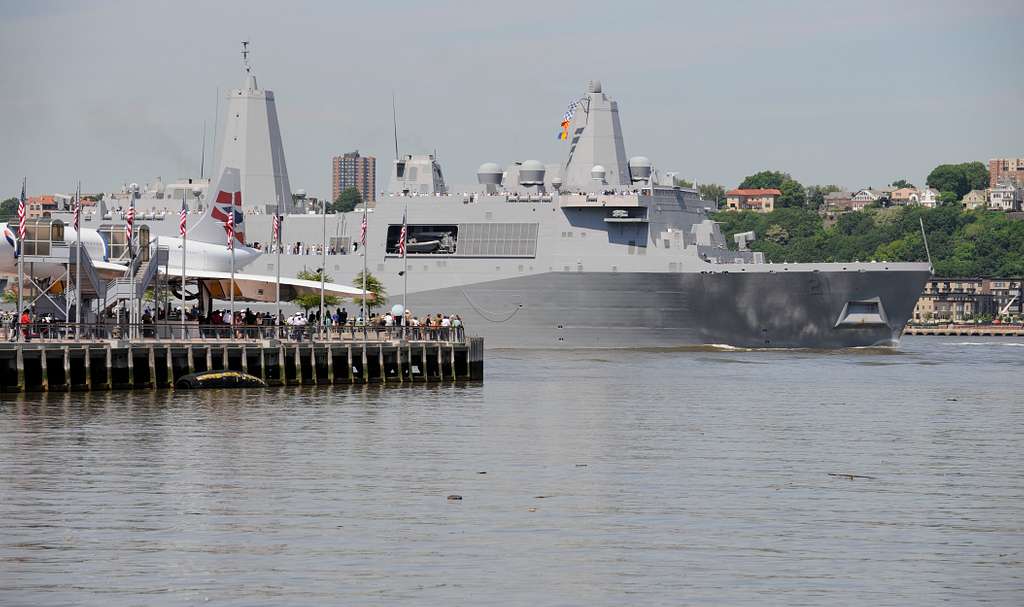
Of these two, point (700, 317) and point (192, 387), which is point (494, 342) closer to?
point (700, 317)

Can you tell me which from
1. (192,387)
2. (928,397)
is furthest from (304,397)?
(928,397)

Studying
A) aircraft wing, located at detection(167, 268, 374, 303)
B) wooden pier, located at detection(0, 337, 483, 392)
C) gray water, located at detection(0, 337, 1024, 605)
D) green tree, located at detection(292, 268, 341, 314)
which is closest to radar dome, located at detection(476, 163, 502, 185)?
green tree, located at detection(292, 268, 341, 314)

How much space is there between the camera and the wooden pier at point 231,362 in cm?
4488

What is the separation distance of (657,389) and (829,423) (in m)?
12.5

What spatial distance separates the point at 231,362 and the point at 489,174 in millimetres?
37221

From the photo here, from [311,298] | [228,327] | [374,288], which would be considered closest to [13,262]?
[228,327]

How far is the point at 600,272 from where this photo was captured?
78438mm

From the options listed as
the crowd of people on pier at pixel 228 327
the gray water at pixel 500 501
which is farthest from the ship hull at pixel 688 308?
the gray water at pixel 500 501

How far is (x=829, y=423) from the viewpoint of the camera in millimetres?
41750

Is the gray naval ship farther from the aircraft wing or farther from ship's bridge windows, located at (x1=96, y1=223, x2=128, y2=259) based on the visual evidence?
ship's bridge windows, located at (x1=96, y1=223, x2=128, y2=259)

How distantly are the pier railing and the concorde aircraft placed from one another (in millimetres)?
4393

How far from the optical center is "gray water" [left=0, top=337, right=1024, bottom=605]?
20297 mm

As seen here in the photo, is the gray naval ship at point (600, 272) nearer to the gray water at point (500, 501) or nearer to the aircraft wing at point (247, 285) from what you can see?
the aircraft wing at point (247, 285)

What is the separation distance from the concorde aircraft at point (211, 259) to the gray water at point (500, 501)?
11.5 m
